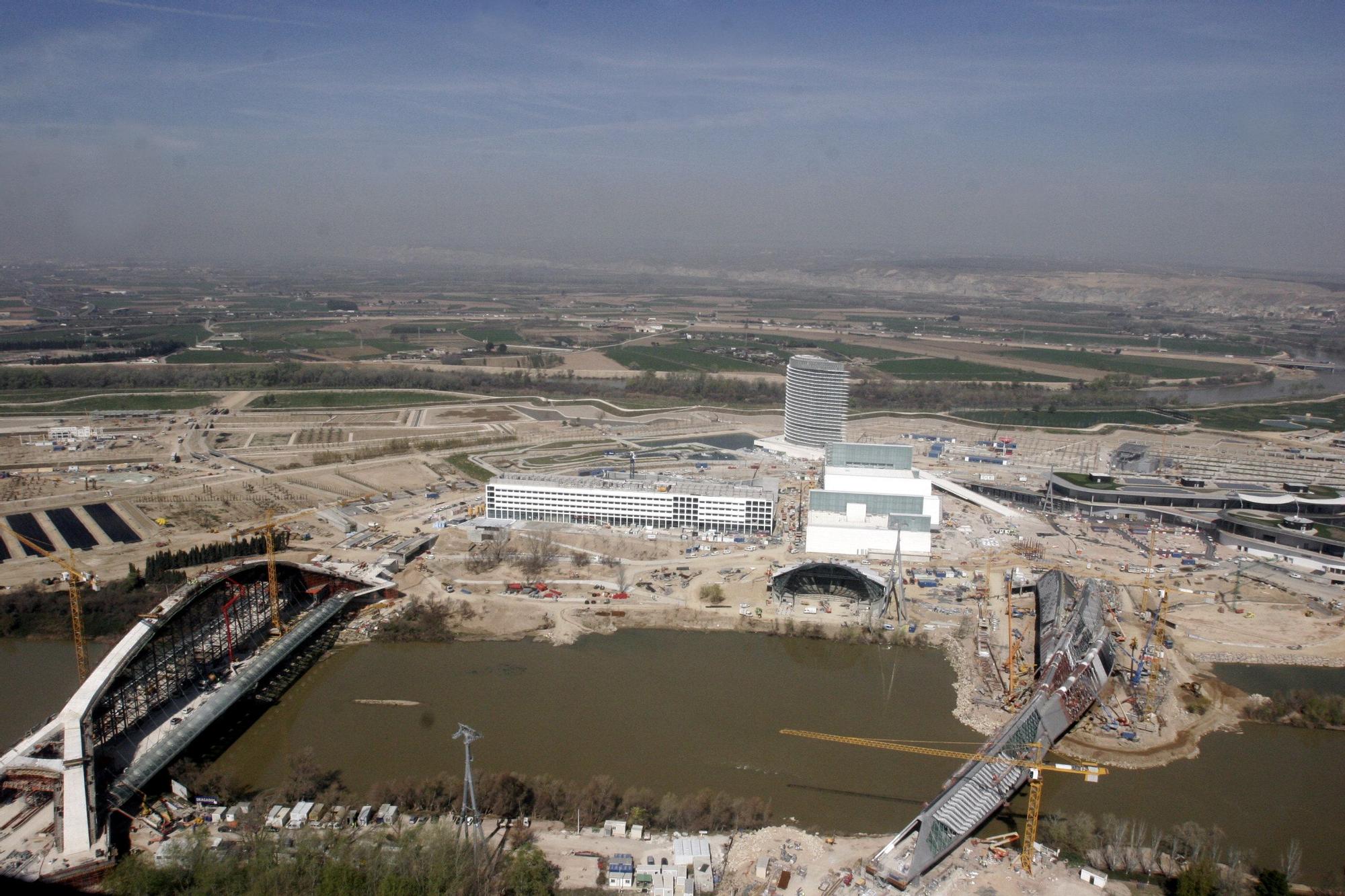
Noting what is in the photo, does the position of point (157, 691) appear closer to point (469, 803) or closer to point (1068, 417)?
point (469, 803)

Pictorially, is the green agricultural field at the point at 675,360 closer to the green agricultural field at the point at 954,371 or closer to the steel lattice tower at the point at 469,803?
the green agricultural field at the point at 954,371

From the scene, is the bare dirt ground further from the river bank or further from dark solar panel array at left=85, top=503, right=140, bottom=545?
the river bank

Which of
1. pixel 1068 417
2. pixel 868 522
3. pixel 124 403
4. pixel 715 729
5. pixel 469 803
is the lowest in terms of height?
pixel 715 729

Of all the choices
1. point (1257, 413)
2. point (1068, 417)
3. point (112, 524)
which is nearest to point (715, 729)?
point (112, 524)

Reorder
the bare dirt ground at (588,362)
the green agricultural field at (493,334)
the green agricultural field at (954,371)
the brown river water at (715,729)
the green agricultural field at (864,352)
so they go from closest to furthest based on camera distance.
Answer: the brown river water at (715,729)
the green agricultural field at (954,371)
the bare dirt ground at (588,362)
the green agricultural field at (864,352)
the green agricultural field at (493,334)

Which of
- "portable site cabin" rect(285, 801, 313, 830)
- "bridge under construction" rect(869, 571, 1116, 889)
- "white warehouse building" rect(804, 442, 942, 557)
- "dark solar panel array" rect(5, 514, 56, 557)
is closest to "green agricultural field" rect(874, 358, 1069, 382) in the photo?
"white warehouse building" rect(804, 442, 942, 557)

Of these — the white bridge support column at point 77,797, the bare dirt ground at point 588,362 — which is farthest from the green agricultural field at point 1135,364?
the white bridge support column at point 77,797

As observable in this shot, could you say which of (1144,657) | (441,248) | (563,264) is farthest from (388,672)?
(441,248)
